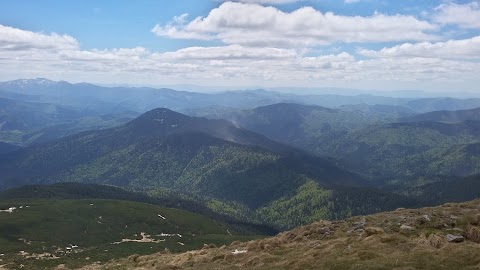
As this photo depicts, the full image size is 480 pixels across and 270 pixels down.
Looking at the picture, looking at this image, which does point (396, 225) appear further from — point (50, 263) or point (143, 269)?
point (50, 263)

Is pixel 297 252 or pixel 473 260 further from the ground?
pixel 473 260

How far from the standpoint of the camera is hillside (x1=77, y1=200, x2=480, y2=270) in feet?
112

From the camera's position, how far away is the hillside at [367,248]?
112 feet

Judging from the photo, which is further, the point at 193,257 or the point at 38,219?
the point at 38,219

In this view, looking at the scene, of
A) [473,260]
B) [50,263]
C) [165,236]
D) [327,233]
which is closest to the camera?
[473,260]

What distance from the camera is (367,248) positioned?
1585 inches

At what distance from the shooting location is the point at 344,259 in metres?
37.5

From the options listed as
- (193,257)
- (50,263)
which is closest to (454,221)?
(193,257)

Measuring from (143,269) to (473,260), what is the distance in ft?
129

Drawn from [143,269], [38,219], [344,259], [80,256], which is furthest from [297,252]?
[38,219]

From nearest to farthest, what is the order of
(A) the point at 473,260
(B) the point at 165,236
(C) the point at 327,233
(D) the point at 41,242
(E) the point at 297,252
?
(A) the point at 473,260 → (E) the point at 297,252 → (C) the point at 327,233 → (D) the point at 41,242 → (B) the point at 165,236

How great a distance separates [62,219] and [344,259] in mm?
191659

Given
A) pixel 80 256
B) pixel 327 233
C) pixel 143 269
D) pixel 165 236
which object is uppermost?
pixel 327 233

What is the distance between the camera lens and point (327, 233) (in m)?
54.9
